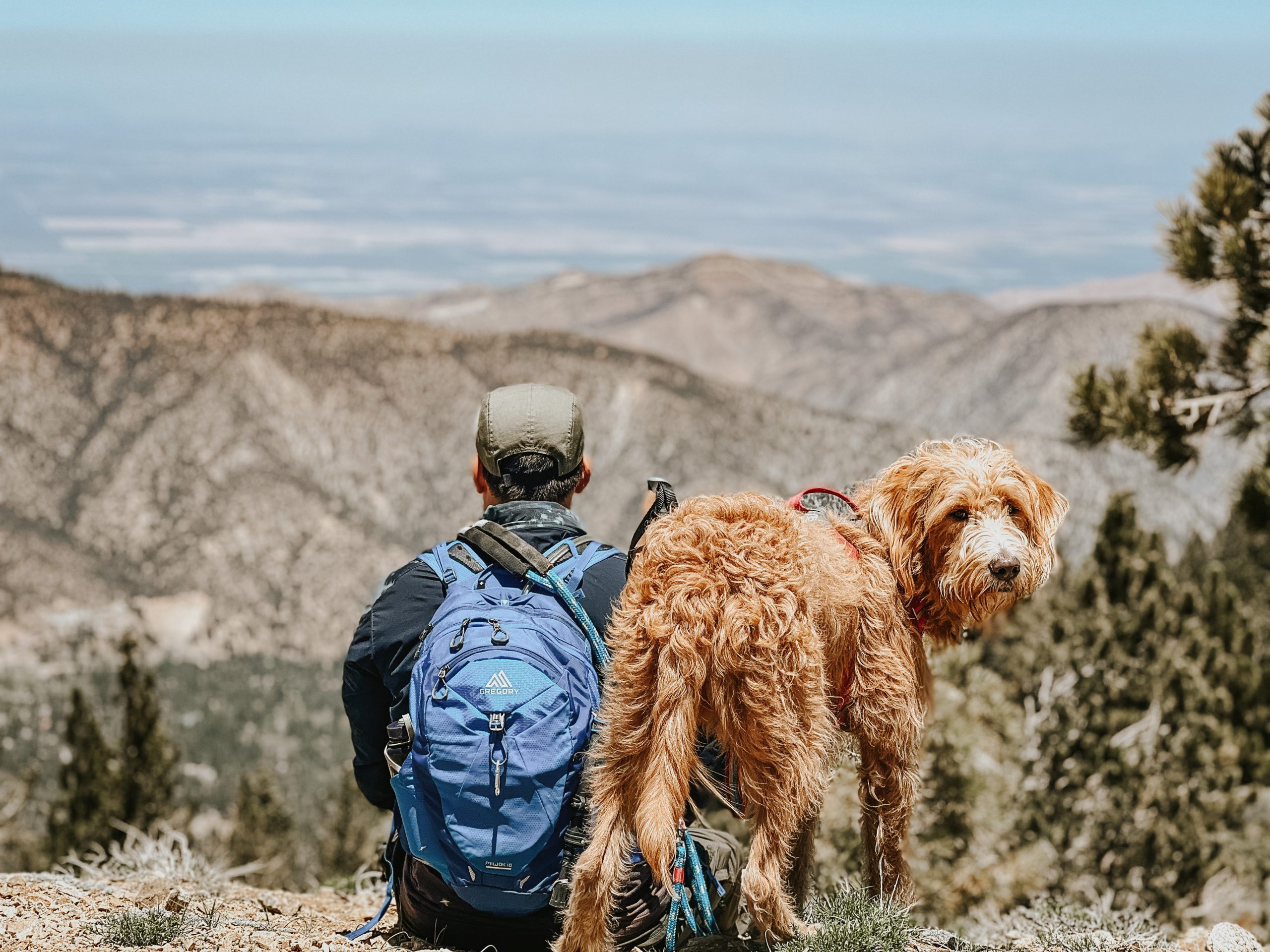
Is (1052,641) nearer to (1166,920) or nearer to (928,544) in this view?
(1166,920)

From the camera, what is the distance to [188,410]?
336 ft

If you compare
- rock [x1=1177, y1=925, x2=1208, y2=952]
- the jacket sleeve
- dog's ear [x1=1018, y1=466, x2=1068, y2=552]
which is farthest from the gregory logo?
rock [x1=1177, y1=925, x2=1208, y2=952]

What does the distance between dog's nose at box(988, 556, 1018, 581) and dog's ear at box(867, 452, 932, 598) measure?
13.6 inches

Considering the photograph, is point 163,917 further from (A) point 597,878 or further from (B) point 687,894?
(B) point 687,894

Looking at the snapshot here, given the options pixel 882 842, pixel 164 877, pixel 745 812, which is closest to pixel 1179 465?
pixel 882 842

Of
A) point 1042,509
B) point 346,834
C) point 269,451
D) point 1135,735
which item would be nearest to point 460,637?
point 1042,509

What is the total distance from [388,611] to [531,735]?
0.87 meters

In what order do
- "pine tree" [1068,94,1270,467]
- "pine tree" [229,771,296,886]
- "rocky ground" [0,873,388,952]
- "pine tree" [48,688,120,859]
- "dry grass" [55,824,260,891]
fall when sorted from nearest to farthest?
"rocky ground" [0,873,388,952], "dry grass" [55,824,260,891], "pine tree" [1068,94,1270,467], "pine tree" [48,688,120,859], "pine tree" [229,771,296,886]

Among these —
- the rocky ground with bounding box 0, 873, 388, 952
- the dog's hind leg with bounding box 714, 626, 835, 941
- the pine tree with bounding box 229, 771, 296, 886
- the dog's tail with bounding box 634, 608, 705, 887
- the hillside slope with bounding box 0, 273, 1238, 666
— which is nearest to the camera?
the dog's tail with bounding box 634, 608, 705, 887

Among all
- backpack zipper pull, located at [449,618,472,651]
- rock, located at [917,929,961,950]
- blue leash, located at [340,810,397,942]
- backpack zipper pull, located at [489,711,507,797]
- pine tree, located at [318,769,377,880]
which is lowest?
pine tree, located at [318,769,377,880]

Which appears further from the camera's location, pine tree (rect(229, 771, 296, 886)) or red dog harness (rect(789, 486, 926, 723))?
pine tree (rect(229, 771, 296, 886))

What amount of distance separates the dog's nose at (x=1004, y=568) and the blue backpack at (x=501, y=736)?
161 cm

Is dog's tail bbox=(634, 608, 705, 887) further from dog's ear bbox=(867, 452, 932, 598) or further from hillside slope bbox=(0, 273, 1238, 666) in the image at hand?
hillside slope bbox=(0, 273, 1238, 666)

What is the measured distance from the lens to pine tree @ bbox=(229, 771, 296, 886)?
42312 millimetres
